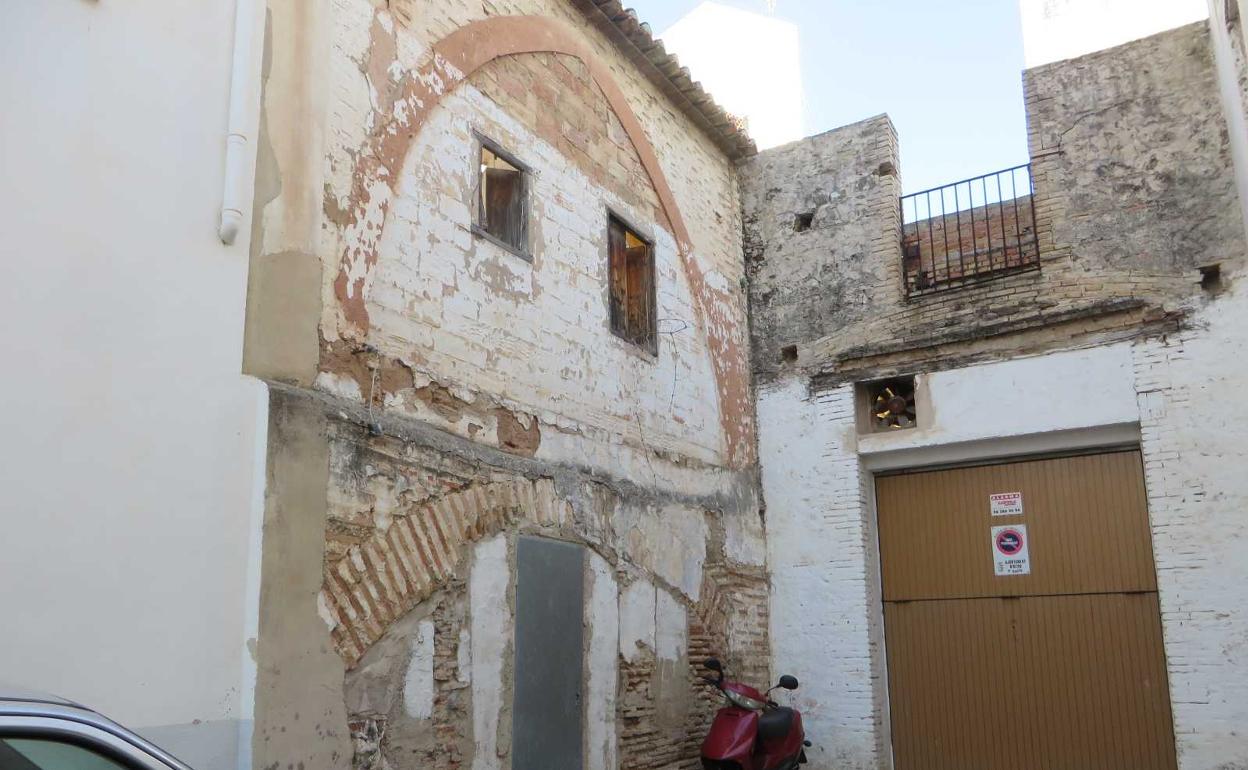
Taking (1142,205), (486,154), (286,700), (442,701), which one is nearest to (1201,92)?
(1142,205)

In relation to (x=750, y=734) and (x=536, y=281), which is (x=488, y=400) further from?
(x=750, y=734)

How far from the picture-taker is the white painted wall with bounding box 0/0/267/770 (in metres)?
3.85

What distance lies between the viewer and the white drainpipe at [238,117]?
4613 mm

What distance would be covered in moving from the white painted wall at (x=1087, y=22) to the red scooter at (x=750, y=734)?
35.9ft

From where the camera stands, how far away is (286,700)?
453 centimetres

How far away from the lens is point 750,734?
7.11 m

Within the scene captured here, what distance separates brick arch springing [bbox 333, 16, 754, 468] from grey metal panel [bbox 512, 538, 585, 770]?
1.89 meters

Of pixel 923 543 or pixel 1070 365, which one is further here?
pixel 923 543

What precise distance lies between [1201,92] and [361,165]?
6.28m

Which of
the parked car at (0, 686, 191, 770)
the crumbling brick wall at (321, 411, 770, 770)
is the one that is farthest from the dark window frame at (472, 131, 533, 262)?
the parked car at (0, 686, 191, 770)

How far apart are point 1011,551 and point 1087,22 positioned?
37.3 feet

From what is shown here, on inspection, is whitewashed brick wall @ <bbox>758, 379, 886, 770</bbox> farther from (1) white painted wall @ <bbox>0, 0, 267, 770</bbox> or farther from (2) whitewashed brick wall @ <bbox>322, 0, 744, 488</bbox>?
(1) white painted wall @ <bbox>0, 0, 267, 770</bbox>

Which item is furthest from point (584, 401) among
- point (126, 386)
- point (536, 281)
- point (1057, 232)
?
point (1057, 232)

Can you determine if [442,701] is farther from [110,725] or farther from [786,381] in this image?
[786,381]
